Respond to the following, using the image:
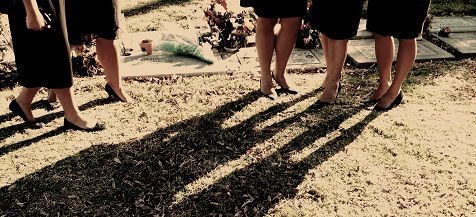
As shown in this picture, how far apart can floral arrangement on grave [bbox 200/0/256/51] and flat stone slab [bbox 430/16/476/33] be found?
2.49 m

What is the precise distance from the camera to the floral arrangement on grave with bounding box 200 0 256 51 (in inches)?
215

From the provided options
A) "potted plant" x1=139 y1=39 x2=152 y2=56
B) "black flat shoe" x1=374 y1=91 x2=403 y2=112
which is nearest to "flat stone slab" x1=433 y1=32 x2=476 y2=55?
"black flat shoe" x1=374 y1=91 x2=403 y2=112

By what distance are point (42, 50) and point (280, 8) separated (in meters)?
1.87

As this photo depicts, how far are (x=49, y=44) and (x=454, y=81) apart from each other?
379cm

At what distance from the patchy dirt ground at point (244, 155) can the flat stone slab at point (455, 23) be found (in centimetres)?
186

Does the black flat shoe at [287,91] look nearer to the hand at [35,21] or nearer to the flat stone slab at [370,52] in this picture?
the flat stone slab at [370,52]

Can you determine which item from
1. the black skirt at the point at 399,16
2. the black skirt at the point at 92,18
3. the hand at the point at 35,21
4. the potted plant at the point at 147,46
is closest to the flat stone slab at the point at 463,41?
the black skirt at the point at 399,16

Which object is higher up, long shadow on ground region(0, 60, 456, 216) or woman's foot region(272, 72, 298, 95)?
woman's foot region(272, 72, 298, 95)

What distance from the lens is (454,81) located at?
4637 millimetres

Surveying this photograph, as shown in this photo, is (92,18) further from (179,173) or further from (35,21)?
(179,173)

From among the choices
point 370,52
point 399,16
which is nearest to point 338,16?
point 399,16

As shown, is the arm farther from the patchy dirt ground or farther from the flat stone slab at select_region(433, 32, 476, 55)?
the flat stone slab at select_region(433, 32, 476, 55)

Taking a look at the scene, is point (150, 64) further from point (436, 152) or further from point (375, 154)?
point (436, 152)

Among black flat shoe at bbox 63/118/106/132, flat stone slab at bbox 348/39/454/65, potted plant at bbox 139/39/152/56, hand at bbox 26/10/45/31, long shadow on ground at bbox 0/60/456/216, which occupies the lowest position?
long shadow on ground at bbox 0/60/456/216
